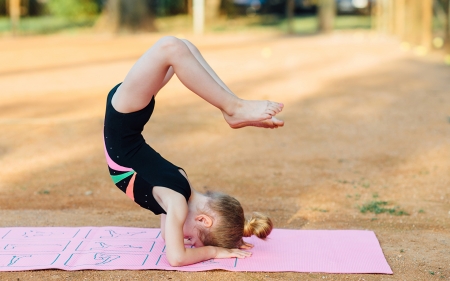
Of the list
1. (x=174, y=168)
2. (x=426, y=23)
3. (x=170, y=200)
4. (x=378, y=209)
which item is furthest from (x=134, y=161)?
(x=426, y=23)

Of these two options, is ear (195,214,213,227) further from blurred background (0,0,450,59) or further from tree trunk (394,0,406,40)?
tree trunk (394,0,406,40)

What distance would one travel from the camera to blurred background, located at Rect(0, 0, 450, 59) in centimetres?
1628

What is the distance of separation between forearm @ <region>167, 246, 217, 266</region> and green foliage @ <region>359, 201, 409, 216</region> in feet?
5.24

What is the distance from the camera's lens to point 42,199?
498cm

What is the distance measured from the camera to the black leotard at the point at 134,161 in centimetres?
357

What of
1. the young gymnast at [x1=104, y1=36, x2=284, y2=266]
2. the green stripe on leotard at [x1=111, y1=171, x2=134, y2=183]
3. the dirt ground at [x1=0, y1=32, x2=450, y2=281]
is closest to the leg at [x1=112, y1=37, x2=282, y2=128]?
the young gymnast at [x1=104, y1=36, x2=284, y2=266]

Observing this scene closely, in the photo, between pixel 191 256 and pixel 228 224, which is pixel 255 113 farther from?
pixel 191 256

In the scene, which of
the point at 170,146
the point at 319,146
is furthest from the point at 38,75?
the point at 319,146

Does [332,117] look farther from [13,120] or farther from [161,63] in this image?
[161,63]

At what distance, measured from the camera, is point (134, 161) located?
362cm

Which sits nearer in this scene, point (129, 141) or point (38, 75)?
point (129, 141)

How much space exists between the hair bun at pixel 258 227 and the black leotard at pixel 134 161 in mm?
404

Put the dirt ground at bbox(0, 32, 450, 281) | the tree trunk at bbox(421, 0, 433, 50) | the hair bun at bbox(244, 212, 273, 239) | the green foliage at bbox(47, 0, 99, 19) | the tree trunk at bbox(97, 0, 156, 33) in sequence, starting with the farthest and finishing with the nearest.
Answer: the green foliage at bbox(47, 0, 99, 19) < the tree trunk at bbox(97, 0, 156, 33) < the tree trunk at bbox(421, 0, 433, 50) < the dirt ground at bbox(0, 32, 450, 281) < the hair bun at bbox(244, 212, 273, 239)

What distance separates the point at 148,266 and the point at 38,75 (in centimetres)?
845
